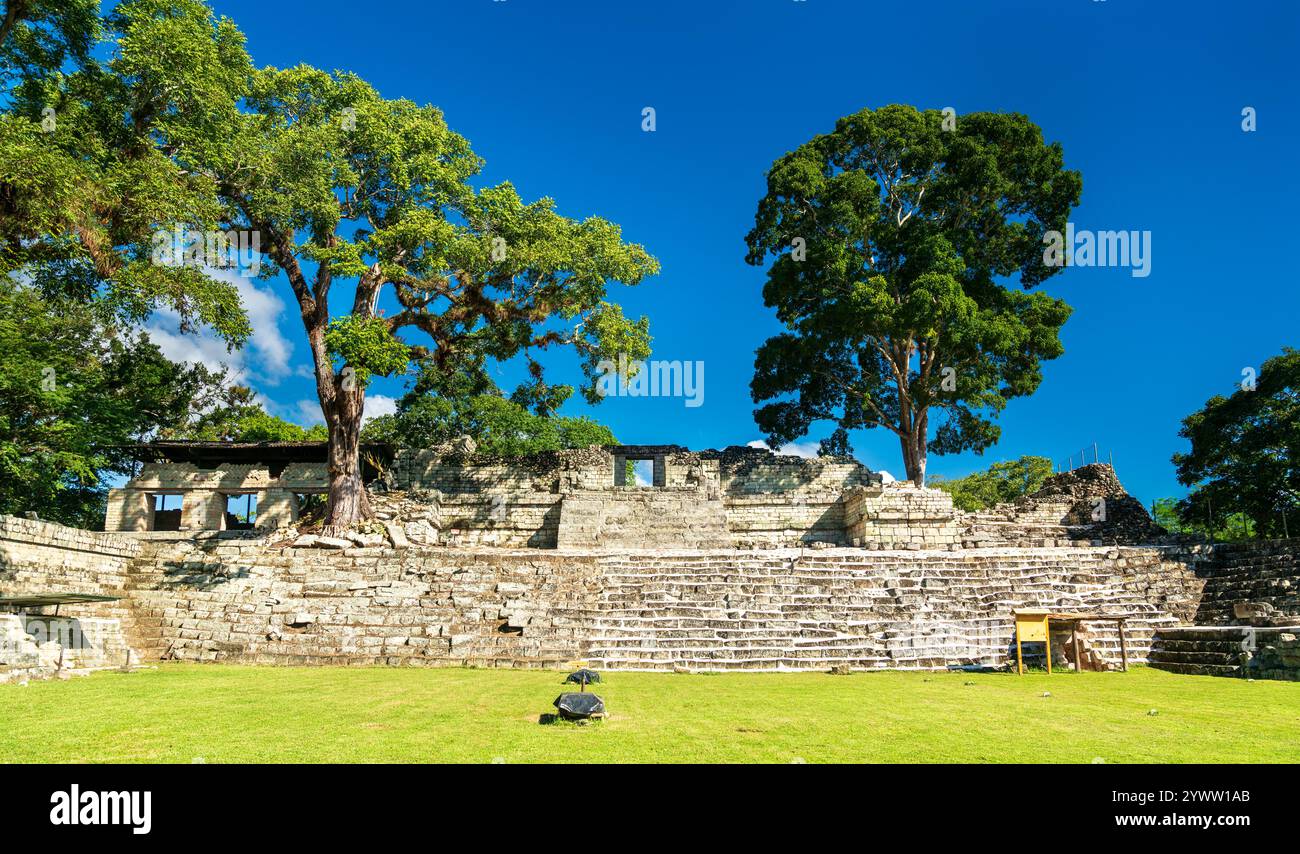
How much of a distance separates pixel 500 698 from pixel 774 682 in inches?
154

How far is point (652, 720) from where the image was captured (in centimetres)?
644

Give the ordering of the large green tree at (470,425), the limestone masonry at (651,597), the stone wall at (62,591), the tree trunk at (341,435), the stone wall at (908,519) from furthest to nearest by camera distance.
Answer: the large green tree at (470,425)
the stone wall at (908,519)
the tree trunk at (341,435)
the limestone masonry at (651,597)
the stone wall at (62,591)

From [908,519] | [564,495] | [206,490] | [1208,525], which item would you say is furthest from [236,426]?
[1208,525]

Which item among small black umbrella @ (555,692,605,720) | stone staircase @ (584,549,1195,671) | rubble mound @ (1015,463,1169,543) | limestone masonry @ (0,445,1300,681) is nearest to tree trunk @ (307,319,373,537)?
limestone masonry @ (0,445,1300,681)

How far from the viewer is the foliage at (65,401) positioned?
16.6 meters

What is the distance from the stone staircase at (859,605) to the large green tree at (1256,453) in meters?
9.04

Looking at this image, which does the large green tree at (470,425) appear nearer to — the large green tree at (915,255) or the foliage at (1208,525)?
the large green tree at (915,255)

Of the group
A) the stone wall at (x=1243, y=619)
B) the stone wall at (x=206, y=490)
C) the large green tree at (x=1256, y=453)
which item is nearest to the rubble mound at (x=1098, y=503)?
the large green tree at (x=1256, y=453)

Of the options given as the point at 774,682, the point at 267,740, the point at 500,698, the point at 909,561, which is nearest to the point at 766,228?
the point at 909,561

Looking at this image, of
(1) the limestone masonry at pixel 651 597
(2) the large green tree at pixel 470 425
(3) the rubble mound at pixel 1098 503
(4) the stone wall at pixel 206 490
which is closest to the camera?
(1) the limestone masonry at pixel 651 597

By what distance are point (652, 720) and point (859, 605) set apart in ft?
25.8

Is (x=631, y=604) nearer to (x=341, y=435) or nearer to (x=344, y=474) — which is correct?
(x=344, y=474)

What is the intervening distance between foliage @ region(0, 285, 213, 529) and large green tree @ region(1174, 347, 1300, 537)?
30963 mm

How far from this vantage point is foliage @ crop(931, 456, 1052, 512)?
1549 inches
